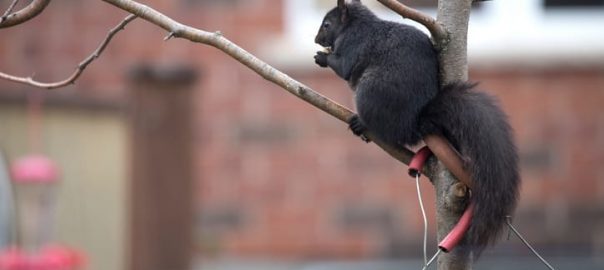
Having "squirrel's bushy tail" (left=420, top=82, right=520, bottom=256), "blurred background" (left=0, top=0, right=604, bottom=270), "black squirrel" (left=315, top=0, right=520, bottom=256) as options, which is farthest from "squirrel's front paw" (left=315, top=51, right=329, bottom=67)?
"blurred background" (left=0, top=0, right=604, bottom=270)

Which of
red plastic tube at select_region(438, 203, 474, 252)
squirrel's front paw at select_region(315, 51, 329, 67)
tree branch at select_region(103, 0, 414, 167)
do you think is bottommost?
red plastic tube at select_region(438, 203, 474, 252)

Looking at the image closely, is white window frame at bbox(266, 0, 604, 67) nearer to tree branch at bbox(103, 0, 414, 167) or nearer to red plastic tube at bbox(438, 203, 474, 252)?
tree branch at bbox(103, 0, 414, 167)

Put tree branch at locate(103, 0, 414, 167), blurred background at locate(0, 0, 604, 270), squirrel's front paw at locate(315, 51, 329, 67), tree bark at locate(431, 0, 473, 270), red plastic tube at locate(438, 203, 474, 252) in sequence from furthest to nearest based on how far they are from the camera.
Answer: blurred background at locate(0, 0, 604, 270) → squirrel's front paw at locate(315, 51, 329, 67) → tree branch at locate(103, 0, 414, 167) → tree bark at locate(431, 0, 473, 270) → red plastic tube at locate(438, 203, 474, 252)

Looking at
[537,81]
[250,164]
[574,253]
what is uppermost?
[537,81]

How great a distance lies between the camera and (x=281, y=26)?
22.6 ft

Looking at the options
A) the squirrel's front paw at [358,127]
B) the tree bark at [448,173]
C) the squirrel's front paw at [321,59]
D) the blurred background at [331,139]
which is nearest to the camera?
the tree bark at [448,173]

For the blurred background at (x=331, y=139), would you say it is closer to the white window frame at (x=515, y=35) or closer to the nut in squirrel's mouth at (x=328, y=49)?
the white window frame at (x=515, y=35)

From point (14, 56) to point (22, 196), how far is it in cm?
184

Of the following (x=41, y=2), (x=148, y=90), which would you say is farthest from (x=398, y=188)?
(x=41, y=2)

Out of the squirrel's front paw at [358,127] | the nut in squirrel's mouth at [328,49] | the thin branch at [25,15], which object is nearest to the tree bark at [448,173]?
the squirrel's front paw at [358,127]

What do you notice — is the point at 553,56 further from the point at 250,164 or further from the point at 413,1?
the point at 250,164

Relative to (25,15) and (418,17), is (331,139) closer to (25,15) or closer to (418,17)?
(25,15)

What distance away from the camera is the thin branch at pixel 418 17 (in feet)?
6.18

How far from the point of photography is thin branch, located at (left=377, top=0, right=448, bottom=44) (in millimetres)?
1883
